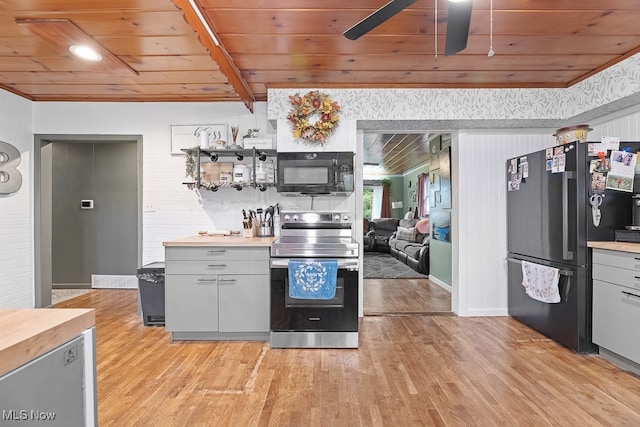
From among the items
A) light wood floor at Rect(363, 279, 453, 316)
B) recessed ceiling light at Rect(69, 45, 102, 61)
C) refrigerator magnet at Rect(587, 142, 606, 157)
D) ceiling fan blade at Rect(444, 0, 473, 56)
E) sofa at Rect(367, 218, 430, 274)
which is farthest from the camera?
sofa at Rect(367, 218, 430, 274)

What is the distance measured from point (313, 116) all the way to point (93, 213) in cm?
373

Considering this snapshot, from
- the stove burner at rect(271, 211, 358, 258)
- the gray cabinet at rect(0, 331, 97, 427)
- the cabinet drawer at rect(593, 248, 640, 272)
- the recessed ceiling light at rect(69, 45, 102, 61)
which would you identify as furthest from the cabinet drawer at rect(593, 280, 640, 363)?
the recessed ceiling light at rect(69, 45, 102, 61)

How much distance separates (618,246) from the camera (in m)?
2.47

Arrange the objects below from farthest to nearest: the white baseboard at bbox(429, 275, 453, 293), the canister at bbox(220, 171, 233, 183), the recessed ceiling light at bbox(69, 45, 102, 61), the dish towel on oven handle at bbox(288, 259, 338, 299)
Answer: the white baseboard at bbox(429, 275, 453, 293) < the canister at bbox(220, 171, 233, 183) < the dish towel on oven handle at bbox(288, 259, 338, 299) < the recessed ceiling light at bbox(69, 45, 102, 61)

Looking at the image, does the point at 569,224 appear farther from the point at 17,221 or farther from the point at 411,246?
the point at 17,221

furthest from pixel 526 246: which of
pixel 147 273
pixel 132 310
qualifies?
pixel 132 310

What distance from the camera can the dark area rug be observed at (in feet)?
19.8

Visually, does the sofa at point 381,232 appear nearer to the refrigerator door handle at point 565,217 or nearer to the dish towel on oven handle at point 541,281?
the dish towel on oven handle at point 541,281

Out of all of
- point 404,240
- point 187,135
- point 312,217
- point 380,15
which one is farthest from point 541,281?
point 404,240

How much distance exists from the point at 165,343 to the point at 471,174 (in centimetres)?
336

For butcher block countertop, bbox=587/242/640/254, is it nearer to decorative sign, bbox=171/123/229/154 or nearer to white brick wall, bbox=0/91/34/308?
decorative sign, bbox=171/123/229/154

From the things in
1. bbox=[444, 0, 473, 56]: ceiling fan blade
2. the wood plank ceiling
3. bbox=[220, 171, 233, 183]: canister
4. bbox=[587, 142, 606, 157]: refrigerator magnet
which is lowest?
bbox=[220, 171, 233, 183]: canister

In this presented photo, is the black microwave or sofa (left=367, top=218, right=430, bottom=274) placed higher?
the black microwave

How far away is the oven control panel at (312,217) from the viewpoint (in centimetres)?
325
